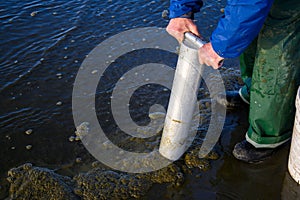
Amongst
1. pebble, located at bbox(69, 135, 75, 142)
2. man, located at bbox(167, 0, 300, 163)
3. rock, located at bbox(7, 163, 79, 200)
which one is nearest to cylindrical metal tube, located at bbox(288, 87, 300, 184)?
man, located at bbox(167, 0, 300, 163)

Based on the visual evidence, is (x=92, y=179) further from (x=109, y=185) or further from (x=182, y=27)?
(x=182, y=27)

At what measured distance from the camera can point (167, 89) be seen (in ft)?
13.6

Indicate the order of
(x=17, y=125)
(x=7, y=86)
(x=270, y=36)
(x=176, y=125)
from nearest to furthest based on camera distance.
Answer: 1. (x=270, y=36)
2. (x=176, y=125)
3. (x=17, y=125)
4. (x=7, y=86)

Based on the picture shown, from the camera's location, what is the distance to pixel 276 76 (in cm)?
283

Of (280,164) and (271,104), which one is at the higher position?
(271,104)

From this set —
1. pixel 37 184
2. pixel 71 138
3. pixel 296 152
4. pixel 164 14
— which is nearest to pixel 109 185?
pixel 37 184

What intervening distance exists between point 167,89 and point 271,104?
1.45 meters

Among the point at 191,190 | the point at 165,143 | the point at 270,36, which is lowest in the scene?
the point at 191,190

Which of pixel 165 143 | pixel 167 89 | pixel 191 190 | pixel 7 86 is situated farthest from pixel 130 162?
pixel 7 86

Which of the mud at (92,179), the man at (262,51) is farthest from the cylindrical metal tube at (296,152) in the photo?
the mud at (92,179)

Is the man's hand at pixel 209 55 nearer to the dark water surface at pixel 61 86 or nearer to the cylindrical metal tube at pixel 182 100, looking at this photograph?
the cylindrical metal tube at pixel 182 100

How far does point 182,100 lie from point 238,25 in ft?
2.44

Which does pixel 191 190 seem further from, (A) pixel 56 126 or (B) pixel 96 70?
(B) pixel 96 70

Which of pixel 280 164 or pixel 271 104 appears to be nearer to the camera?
pixel 271 104
